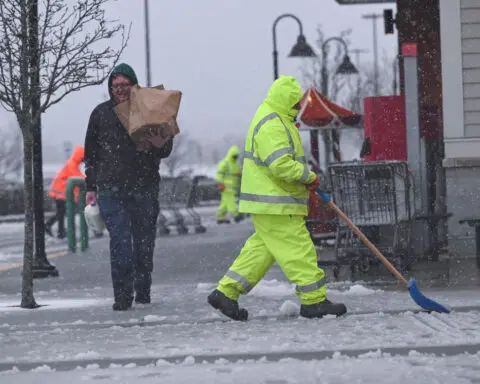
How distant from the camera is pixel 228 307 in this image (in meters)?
9.69

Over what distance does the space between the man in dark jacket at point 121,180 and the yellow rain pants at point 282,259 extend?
1.28 metres

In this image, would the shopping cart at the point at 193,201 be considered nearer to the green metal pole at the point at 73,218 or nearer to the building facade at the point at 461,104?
the green metal pole at the point at 73,218

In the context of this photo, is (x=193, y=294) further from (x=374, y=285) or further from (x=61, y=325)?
(x=61, y=325)

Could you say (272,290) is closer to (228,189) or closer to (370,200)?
(370,200)

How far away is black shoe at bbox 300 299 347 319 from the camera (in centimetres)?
959

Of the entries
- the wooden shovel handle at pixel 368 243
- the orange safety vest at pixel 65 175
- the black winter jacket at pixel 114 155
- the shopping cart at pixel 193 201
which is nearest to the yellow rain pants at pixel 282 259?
the wooden shovel handle at pixel 368 243

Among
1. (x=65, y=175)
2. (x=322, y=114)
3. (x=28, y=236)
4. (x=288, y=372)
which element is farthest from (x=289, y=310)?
(x=65, y=175)

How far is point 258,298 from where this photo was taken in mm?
11469

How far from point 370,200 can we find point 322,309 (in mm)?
4079

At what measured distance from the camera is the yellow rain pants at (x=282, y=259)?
31.5 feet

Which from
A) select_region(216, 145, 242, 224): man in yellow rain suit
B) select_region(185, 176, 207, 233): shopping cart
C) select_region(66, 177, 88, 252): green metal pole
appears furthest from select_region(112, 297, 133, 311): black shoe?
select_region(216, 145, 242, 224): man in yellow rain suit

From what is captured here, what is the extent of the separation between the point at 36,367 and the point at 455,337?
2536mm

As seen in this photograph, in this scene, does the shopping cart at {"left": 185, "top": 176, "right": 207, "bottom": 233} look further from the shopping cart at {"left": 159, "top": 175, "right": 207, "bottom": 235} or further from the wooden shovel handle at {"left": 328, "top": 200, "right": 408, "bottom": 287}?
the wooden shovel handle at {"left": 328, "top": 200, "right": 408, "bottom": 287}

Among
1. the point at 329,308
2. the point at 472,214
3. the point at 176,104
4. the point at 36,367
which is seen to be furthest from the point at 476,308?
the point at 472,214
